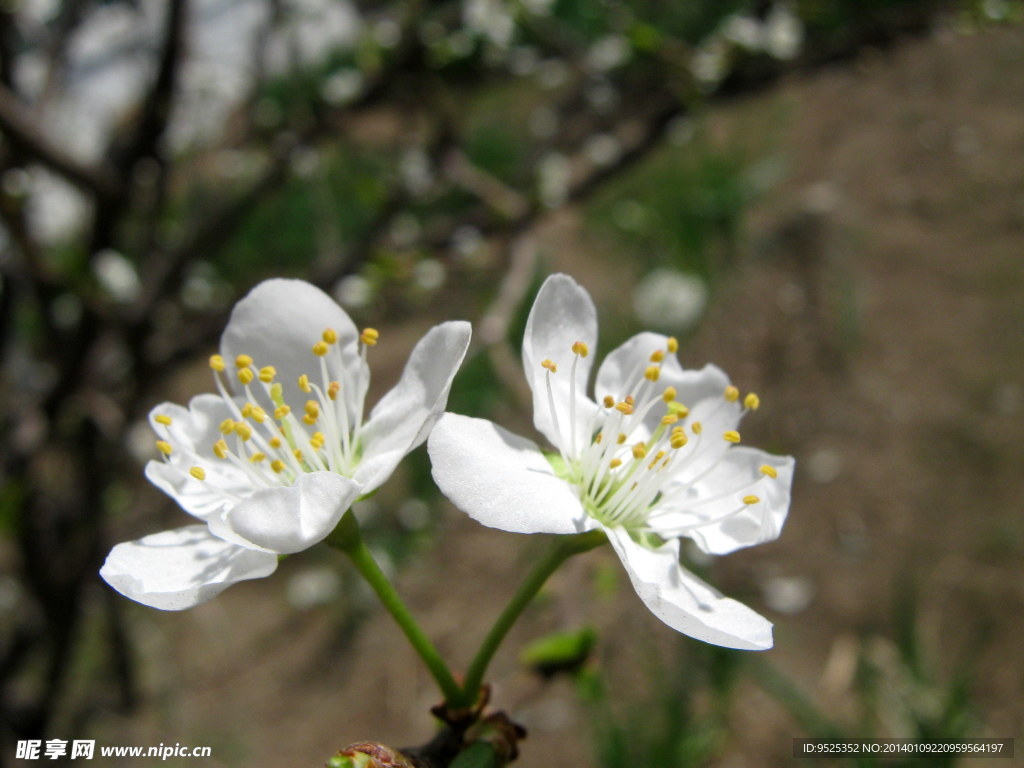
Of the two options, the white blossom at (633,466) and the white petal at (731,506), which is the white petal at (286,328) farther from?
the white petal at (731,506)

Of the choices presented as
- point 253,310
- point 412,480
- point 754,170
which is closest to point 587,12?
point 754,170

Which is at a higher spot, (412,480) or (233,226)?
(233,226)

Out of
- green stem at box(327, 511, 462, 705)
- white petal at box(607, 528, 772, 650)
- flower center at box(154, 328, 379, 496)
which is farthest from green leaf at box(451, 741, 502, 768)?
flower center at box(154, 328, 379, 496)

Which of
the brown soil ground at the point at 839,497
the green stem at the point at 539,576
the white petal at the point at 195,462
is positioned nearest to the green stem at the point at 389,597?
the green stem at the point at 539,576

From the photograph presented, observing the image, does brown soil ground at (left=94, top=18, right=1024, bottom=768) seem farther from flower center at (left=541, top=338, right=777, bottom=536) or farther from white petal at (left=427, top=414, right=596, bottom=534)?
white petal at (left=427, top=414, right=596, bottom=534)

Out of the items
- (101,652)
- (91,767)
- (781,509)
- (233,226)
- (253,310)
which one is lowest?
(91,767)

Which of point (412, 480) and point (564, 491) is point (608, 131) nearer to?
point (412, 480)

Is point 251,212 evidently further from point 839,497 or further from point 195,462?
point 839,497
